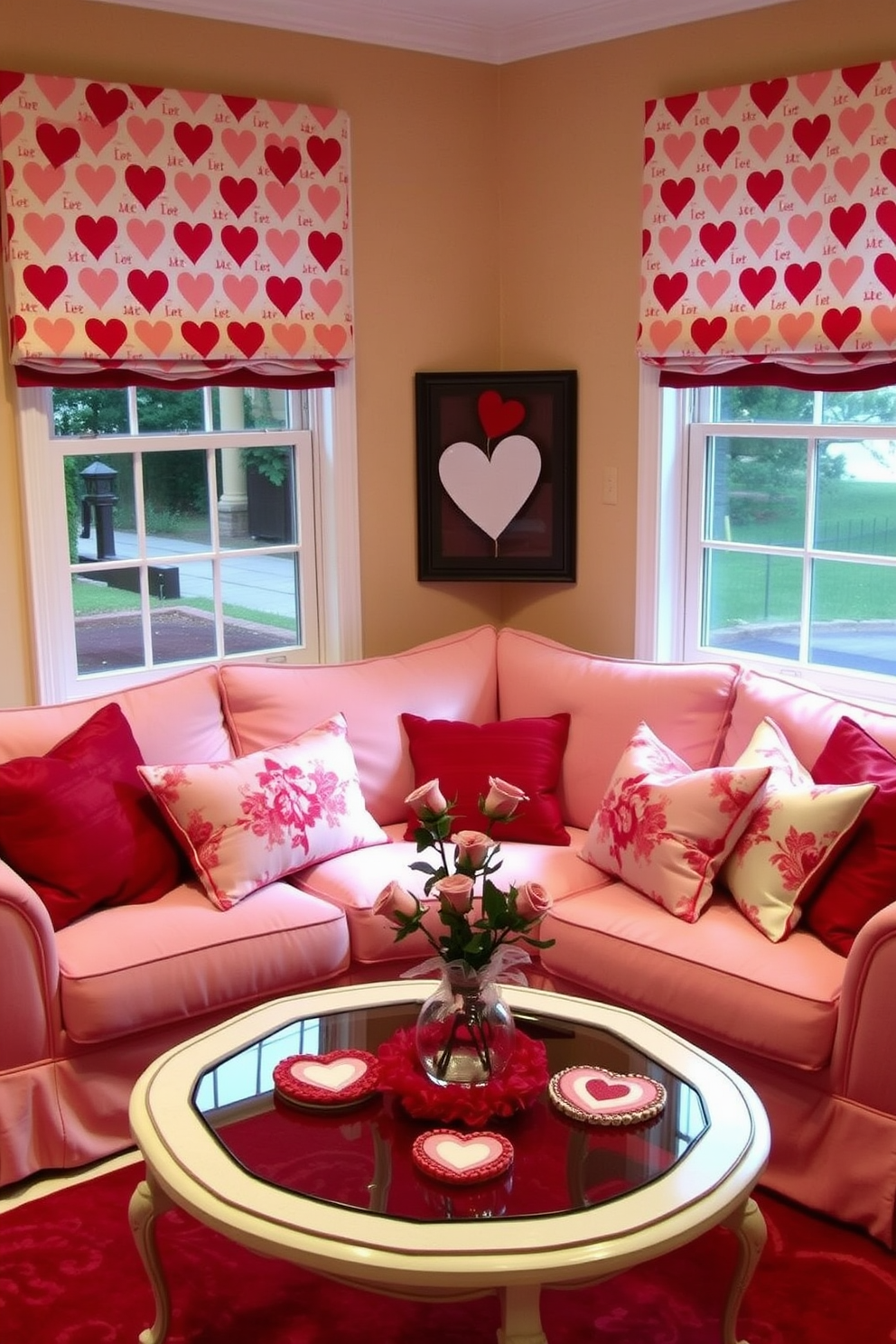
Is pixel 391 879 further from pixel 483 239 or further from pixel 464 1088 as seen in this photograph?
pixel 483 239

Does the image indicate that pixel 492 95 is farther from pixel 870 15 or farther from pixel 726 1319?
pixel 726 1319

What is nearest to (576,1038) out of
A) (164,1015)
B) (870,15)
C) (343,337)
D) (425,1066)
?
(425,1066)

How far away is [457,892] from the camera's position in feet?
7.55

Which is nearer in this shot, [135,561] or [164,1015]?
[164,1015]

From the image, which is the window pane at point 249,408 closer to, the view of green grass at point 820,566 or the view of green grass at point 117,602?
the view of green grass at point 117,602

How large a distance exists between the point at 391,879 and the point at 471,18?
8.30ft

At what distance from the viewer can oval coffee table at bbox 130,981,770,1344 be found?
2.00 meters

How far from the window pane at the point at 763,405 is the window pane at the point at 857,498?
0.14 meters

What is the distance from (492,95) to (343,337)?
97 centimetres

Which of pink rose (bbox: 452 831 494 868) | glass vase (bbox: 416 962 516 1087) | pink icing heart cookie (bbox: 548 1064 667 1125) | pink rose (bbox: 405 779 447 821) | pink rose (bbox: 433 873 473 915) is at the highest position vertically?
pink rose (bbox: 405 779 447 821)

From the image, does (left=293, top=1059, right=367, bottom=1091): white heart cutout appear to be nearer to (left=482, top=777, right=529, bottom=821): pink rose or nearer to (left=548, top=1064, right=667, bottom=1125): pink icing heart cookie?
(left=548, top=1064, right=667, bottom=1125): pink icing heart cookie

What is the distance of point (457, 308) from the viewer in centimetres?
444

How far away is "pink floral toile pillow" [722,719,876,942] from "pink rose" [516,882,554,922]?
0.87m

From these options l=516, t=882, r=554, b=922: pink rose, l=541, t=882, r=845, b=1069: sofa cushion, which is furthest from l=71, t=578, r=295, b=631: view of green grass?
l=516, t=882, r=554, b=922: pink rose
